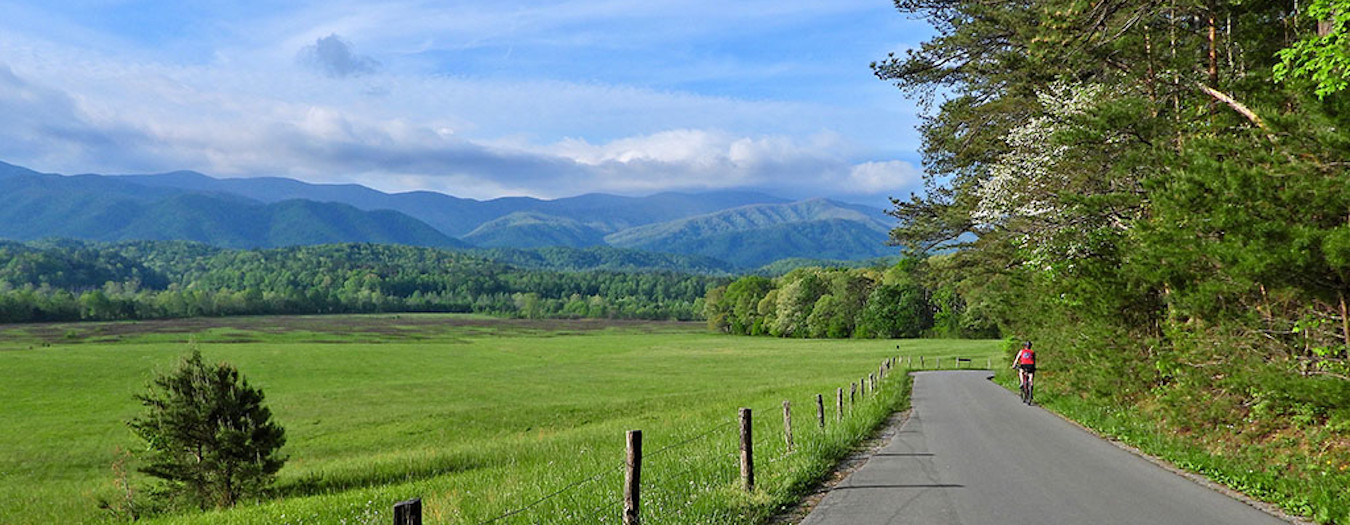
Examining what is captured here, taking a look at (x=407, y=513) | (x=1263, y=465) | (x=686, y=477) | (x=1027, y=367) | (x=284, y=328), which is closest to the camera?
(x=407, y=513)

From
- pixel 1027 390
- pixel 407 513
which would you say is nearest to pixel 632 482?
pixel 407 513

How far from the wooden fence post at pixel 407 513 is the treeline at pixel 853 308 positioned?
304 feet

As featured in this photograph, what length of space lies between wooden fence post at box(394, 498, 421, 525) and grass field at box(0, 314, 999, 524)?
3366 mm

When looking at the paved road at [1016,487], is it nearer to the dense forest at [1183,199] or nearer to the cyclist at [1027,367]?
the dense forest at [1183,199]

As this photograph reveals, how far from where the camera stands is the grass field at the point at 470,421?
1190 centimetres

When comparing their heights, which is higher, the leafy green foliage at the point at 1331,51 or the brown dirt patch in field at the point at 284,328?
the leafy green foliage at the point at 1331,51

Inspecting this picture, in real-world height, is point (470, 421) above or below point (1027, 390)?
below

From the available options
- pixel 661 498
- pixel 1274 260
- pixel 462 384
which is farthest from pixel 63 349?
pixel 1274 260

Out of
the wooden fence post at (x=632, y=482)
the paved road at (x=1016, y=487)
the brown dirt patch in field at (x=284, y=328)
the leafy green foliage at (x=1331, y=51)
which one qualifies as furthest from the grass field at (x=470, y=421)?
the leafy green foliage at (x=1331, y=51)

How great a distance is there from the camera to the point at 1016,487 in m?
11.2

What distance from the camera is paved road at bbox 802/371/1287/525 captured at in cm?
945

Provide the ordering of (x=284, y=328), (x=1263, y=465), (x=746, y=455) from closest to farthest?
(x=746, y=455) < (x=1263, y=465) < (x=284, y=328)

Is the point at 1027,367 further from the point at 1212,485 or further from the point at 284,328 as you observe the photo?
the point at 284,328

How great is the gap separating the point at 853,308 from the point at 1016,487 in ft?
355
